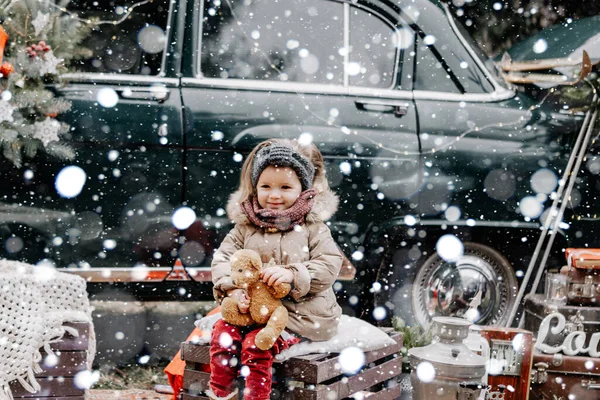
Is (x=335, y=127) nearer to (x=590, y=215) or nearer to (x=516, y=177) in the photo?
(x=516, y=177)

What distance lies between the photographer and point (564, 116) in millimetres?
4586

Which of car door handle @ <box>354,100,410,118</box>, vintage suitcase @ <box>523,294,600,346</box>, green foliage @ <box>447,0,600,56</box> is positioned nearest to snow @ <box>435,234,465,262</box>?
car door handle @ <box>354,100,410,118</box>

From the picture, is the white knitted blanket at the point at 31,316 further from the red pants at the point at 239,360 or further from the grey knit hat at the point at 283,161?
the grey knit hat at the point at 283,161

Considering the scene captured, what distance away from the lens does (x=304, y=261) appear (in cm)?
291

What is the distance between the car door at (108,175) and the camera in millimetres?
4098

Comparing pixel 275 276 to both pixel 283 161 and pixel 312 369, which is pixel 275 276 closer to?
pixel 312 369

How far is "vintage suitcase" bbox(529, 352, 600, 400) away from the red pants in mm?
1438

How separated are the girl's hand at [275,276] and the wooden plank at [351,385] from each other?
1.35 ft

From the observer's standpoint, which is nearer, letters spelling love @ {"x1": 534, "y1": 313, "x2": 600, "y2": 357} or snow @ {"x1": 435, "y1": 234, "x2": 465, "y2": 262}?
letters spelling love @ {"x1": 534, "y1": 313, "x2": 600, "y2": 357}

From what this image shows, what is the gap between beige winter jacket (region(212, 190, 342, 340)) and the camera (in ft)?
9.35

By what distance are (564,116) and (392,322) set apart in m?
1.68

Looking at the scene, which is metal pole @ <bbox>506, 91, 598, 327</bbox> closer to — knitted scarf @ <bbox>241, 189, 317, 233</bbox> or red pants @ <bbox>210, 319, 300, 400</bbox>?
knitted scarf @ <bbox>241, 189, 317, 233</bbox>

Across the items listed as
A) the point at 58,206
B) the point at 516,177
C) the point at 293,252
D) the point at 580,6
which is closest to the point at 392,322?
the point at 516,177

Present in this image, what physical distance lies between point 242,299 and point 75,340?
90 cm
